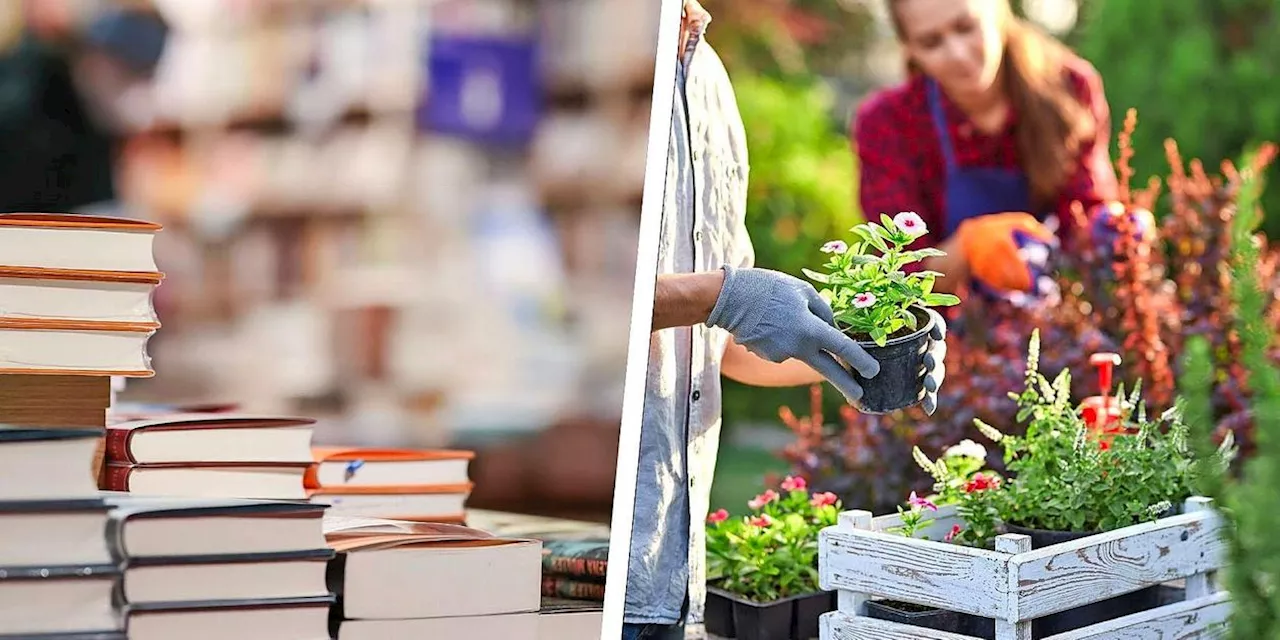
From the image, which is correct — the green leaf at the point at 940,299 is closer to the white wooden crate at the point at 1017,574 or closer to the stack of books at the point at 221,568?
the white wooden crate at the point at 1017,574

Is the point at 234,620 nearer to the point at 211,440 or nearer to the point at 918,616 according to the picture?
the point at 211,440

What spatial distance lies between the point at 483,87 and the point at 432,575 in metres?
2.51

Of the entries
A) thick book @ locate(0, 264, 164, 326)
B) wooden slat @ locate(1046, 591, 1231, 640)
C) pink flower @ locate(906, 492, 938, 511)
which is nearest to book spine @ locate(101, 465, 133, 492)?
thick book @ locate(0, 264, 164, 326)

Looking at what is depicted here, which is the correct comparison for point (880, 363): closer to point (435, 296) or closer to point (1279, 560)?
point (1279, 560)

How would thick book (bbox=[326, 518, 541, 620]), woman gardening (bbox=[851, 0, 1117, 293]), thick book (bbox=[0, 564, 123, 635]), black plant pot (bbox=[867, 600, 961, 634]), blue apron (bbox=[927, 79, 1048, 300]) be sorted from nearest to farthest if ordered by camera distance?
1. thick book (bbox=[0, 564, 123, 635])
2. thick book (bbox=[326, 518, 541, 620])
3. black plant pot (bbox=[867, 600, 961, 634])
4. woman gardening (bbox=[851, 0, 1117, 293])
5. blue apron (bbox=[927, 79, 1048, 300])

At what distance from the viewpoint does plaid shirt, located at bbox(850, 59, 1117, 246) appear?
2.44m

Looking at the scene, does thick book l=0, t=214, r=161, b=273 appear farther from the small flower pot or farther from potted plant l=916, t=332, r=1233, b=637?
potted plant l=916, t=332, r=1233, b=637

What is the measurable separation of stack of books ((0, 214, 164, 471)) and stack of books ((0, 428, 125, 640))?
7.1 inches

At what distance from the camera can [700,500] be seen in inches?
50.1

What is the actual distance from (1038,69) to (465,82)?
1.56 m

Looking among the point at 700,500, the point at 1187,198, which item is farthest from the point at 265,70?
the point at 700,500

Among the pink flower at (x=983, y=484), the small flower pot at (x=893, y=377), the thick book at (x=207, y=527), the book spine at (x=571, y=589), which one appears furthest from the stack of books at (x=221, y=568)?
the pink flower at (x=983, y=484)

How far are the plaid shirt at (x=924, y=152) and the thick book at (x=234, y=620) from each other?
1618 millimetres

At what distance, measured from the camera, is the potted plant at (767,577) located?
4.70 ft
